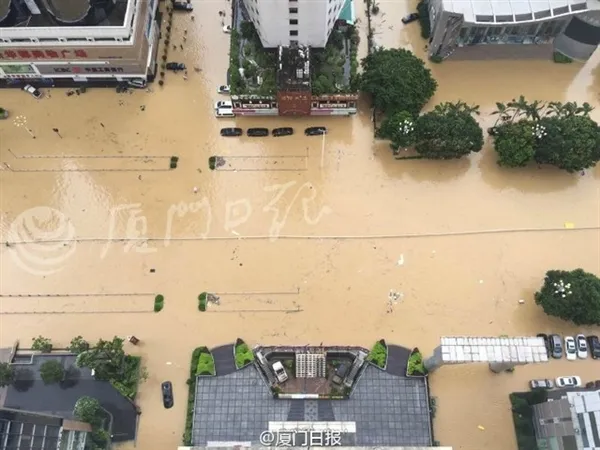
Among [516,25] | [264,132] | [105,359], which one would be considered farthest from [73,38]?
[516,25]

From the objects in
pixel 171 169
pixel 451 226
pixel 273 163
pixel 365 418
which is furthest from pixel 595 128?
pixel 171 169

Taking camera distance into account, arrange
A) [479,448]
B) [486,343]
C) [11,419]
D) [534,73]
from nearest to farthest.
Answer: [11,419]
[486,343]
[479,448]
[534,73]

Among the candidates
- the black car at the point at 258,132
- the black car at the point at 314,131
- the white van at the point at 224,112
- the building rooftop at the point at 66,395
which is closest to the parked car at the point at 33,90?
the white van at the point at 224,112

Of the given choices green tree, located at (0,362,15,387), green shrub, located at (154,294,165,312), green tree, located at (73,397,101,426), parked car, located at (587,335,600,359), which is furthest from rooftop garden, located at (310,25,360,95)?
green tree, located at (0,362,15,387)

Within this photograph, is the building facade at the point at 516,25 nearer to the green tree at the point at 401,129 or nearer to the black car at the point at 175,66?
the green tree at the point at 401,129

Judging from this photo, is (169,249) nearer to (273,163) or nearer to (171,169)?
(171,169)
